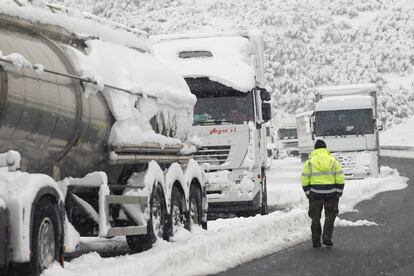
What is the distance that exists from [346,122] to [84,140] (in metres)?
22.7

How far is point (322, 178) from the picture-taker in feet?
44.8

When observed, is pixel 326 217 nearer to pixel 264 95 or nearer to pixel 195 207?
pixel 195 207

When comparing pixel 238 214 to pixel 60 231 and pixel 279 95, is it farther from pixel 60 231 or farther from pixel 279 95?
pixel 279 95

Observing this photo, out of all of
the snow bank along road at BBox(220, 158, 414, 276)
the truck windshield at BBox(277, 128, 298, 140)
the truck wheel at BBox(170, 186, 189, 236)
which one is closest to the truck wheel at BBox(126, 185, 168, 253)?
the truck wheel at BBox(170, 186, 189, 236)

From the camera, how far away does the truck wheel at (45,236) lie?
8711 mm

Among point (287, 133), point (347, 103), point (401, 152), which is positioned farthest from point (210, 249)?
point (287, 133)

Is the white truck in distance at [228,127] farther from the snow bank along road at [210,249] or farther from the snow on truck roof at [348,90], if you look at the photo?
the snow on truck roof at [348,90]

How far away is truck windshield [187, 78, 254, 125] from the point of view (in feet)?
61.5

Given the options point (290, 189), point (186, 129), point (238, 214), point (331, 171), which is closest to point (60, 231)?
point (331, 171)

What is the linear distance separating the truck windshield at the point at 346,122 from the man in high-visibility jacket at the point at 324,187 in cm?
1883

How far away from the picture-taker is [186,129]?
15719mm

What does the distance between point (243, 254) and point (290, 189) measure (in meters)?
14.7

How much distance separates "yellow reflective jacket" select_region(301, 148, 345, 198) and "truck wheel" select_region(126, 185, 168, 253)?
2.37m

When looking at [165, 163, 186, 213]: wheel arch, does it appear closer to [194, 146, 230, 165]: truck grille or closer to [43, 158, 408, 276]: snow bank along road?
[43, 158, 408, 276]: snow bank along road
